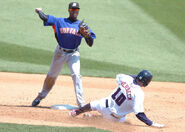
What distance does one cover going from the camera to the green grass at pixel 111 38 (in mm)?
14132

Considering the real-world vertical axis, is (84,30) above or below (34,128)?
above

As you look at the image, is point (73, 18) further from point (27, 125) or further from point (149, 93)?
point (149, 93)

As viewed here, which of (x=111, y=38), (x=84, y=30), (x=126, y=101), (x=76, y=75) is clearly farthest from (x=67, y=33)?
(x=111, y=38)

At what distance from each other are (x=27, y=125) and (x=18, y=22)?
1221 centimetres

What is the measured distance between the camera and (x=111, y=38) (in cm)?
1800

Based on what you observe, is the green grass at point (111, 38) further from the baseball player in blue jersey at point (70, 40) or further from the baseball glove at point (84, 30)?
the baseball glove at point (84, 30)

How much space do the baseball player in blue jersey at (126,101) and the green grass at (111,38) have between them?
5.14 metres

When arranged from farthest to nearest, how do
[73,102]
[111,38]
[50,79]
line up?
[111,38] < [73,102] < [50,79]

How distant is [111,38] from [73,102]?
8088 millimetres

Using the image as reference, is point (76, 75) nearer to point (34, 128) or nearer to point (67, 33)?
point (67, 33)

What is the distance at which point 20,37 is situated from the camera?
677 inches

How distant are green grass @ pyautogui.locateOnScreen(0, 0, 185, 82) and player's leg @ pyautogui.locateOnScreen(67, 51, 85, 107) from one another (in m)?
4.16

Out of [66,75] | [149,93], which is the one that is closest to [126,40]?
[66,75]

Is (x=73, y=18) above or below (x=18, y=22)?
above
